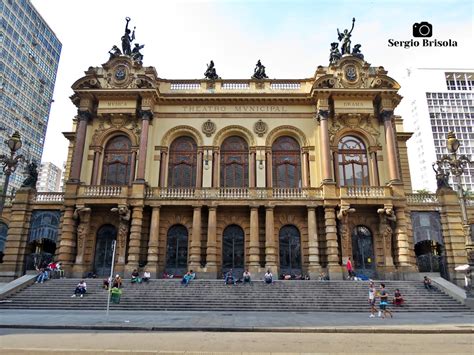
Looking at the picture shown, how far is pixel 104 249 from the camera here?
87.8ft

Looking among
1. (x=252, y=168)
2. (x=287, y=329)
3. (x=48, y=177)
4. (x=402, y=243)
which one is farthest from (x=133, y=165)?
(x=48, y=177)

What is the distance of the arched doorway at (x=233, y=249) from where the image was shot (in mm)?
26281

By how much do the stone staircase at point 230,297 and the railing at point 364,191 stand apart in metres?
6.53

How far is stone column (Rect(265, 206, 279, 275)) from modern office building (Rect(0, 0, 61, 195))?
41.9 metres

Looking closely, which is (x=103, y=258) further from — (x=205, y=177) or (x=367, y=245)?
(x=367, y=245)

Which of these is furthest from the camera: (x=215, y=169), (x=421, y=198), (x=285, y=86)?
(x=285, y=86)

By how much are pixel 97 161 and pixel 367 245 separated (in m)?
23.0

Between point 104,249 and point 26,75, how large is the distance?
47.8 m

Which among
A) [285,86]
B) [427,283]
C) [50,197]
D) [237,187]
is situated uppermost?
[285,86]

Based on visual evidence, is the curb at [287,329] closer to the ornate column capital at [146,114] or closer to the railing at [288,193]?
the railing at [288,193]

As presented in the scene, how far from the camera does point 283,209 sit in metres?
26.7

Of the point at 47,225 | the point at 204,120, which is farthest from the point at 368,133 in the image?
the point at 47,225

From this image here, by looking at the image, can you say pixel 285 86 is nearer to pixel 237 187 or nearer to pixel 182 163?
pixel 237 187

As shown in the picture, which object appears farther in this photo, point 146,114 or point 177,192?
point 146,114
